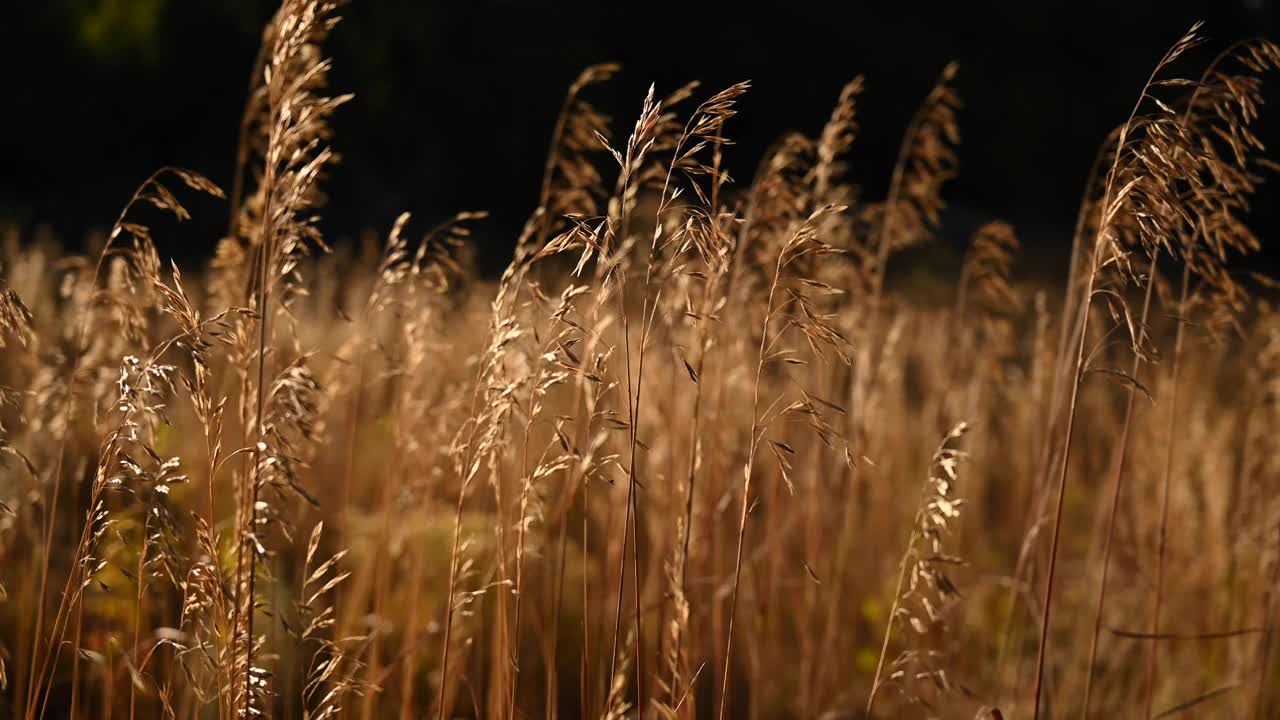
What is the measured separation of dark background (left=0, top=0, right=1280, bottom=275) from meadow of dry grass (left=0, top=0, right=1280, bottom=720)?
803 centimetres

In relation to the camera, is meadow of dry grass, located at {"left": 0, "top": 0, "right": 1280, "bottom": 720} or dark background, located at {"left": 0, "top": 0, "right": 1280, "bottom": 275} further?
dark background, located at {"left": 0, "top": 0, "right": 1280, "bottom": 275}

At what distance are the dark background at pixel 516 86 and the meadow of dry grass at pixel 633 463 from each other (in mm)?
8034

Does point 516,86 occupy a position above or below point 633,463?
above

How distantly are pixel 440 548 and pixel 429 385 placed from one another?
3.33ft

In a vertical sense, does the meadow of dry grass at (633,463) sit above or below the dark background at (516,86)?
below

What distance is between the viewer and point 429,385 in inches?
87.0

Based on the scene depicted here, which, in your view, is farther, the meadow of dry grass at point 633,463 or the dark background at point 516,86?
the dark background at point 516,86

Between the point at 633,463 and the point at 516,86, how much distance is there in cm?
1318

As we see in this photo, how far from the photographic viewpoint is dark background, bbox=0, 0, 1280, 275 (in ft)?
39.5

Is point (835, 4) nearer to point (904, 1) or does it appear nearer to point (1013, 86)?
point (904, 1)

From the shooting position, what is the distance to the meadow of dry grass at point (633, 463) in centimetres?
125

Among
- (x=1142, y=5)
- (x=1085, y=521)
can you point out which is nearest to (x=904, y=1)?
(x=1142, y=5)

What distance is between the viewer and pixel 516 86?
44.6ft

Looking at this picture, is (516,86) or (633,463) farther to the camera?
(516,86)
